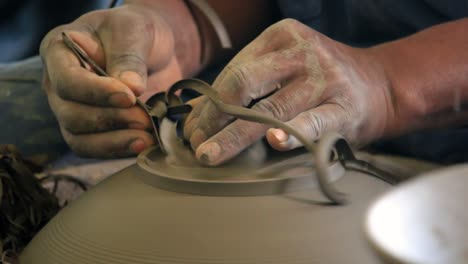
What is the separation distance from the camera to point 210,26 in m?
1.18

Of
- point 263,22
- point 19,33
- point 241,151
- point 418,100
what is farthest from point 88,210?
point 19,33

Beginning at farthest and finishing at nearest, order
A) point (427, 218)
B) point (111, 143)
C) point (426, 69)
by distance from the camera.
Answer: point (111, 143)
point (426, 69)
point (427, 218)

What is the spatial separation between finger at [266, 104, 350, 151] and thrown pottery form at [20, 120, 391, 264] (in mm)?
23

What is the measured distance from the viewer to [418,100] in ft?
2.53

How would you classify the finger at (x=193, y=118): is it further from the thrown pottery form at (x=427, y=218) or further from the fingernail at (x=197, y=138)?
the thrown pottery form at (x=427, y=218)

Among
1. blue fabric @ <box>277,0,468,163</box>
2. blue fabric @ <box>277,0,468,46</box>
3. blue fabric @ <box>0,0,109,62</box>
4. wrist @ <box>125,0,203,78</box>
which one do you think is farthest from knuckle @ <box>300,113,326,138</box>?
blue fabric @ <box>0,0,109,62</box>

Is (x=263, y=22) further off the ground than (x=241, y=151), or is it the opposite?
(x=241, y=151)

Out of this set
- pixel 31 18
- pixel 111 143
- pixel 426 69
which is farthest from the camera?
pixel 31 18

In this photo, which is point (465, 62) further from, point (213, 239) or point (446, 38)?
point (213, 239)

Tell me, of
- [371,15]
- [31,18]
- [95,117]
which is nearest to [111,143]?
[95,117]

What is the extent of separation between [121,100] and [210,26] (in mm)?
445

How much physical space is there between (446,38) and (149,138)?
0.40m

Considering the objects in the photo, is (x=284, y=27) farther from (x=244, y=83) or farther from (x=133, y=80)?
(x=133, y=80)

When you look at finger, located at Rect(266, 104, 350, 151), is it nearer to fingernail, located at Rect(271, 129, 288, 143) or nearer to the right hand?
fingernail, located at Rect(271, 129, 288, 143)
